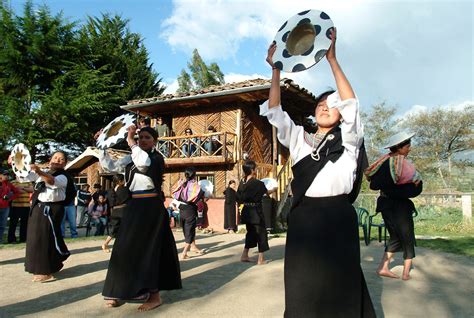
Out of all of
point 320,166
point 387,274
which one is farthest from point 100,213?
point 320,166

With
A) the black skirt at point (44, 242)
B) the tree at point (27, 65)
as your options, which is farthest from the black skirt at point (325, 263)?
the tree at point (27, 65)

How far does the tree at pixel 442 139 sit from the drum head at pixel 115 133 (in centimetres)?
2750

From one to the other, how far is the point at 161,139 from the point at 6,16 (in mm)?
12123

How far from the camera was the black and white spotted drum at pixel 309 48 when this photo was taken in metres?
2.47

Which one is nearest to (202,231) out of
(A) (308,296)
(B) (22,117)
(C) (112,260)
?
(C) (112,260)

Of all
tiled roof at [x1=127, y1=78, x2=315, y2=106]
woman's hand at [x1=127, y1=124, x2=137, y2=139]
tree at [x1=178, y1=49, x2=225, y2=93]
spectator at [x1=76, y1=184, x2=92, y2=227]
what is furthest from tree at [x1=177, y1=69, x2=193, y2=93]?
woman's hand at [x1=127, y1=124, x2=137, y2=139]

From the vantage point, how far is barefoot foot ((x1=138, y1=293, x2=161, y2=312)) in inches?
154

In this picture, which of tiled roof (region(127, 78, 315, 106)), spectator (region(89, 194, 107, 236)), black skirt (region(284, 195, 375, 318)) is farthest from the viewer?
tiled roof (region(127, 78, 315, 106))

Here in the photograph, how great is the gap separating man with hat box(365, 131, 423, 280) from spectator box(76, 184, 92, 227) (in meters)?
11.4

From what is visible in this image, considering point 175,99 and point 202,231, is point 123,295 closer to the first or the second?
point 202,231

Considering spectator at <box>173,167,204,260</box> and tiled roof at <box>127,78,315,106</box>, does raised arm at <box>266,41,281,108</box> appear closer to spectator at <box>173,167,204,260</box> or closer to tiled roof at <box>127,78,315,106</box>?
spectator at <box>173,167,204,260</box>

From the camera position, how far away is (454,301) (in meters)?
4.19

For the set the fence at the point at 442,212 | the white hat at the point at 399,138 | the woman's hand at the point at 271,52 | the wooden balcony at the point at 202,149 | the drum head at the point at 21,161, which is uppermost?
the wooden balcony at the point at 202,149

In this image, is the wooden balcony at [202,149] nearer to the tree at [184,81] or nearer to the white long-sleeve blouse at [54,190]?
the white long-sleeve blouse at [54,190]
